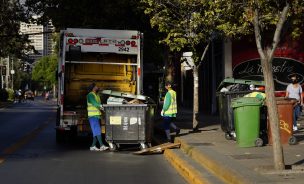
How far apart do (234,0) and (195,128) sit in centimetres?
811

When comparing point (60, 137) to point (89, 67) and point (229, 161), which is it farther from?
point (229, 161)

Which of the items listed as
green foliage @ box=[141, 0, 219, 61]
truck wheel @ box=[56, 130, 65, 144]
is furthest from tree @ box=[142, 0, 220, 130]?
truck wheel @ box=[56, 130, 65, 144]

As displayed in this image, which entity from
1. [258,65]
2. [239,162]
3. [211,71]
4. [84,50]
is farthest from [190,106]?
[239,162]

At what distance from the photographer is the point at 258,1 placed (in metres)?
9.30

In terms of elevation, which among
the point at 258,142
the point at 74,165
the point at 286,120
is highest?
the point at 286,120

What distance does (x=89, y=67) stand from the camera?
56.2ft

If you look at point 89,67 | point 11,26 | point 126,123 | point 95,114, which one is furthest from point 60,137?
point 11,26

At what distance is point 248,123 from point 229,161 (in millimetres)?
2837

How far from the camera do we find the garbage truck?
15766mm

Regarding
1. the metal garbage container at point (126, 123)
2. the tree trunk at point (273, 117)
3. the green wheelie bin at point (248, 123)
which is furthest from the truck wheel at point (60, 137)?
the tree trunk at point (273, 117)

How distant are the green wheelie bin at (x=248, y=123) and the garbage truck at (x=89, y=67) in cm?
389

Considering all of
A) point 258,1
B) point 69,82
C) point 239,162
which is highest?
point 258,1

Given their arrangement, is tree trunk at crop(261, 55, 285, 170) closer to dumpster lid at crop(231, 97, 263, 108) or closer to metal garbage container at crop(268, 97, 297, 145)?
dumpster lid at crop(231, 97, 263, 108)

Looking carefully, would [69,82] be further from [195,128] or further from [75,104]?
[195,128]
